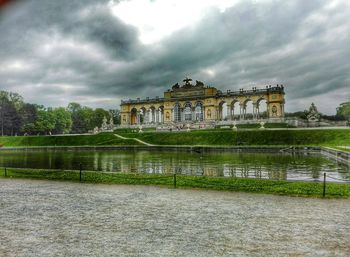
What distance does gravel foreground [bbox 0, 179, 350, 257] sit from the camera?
20.5 feet

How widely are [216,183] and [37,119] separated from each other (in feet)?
314

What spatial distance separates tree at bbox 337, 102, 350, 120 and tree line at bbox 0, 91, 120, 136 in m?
75.1

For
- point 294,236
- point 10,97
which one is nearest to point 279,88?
point 294,236

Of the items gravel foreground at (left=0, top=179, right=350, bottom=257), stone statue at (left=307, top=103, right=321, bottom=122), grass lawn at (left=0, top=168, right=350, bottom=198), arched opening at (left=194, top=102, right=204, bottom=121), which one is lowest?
gravel foreground at (left=0, top=179, right=350, bottom=257)

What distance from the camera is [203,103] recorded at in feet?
262

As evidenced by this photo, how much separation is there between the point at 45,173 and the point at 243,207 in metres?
12.8

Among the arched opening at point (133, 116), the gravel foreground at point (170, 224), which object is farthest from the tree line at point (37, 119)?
the gravel foreground at point (170, 224)

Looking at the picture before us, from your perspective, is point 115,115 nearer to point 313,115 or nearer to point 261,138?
point 313,115

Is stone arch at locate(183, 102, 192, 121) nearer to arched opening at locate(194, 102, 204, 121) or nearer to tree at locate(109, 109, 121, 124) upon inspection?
arched opening at locate(194, 102, 204, 121)

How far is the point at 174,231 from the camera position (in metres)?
7.38

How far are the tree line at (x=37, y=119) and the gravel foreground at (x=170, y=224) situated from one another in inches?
3418

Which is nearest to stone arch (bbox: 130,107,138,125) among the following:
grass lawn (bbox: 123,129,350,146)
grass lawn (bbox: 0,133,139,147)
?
grass lawn (bbox: 0,133,139,147)

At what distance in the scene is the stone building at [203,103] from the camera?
71375mm

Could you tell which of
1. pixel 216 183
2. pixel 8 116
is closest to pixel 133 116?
pixel 8 116
